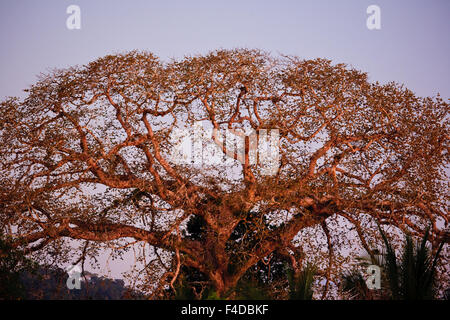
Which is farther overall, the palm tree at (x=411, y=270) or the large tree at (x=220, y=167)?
the large tree at (x=220, y=167)

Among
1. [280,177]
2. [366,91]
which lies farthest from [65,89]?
[366,91]

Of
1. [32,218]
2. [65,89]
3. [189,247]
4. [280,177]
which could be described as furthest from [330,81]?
[32,218]

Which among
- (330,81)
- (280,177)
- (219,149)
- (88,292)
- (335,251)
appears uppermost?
(330,81)

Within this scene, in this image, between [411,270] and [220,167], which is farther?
[220,167]

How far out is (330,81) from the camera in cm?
1312

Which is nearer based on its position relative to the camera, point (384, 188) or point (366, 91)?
point (384, 188)

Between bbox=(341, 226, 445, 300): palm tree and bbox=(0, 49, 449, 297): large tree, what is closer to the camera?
bbox=(341, 226, 445, 300): palm tree

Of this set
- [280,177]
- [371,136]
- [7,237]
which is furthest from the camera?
[371,136]

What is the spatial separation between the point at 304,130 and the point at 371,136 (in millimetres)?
1836

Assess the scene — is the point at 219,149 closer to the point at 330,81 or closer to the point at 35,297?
the point at 330,81

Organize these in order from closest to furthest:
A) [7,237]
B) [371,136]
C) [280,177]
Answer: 1. [7,237]
2. [280,177]
3. [371,136]

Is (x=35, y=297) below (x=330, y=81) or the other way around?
below

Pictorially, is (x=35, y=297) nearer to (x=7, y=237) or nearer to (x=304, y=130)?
(x=7, y=237)

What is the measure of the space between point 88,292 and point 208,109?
19.5 feet
